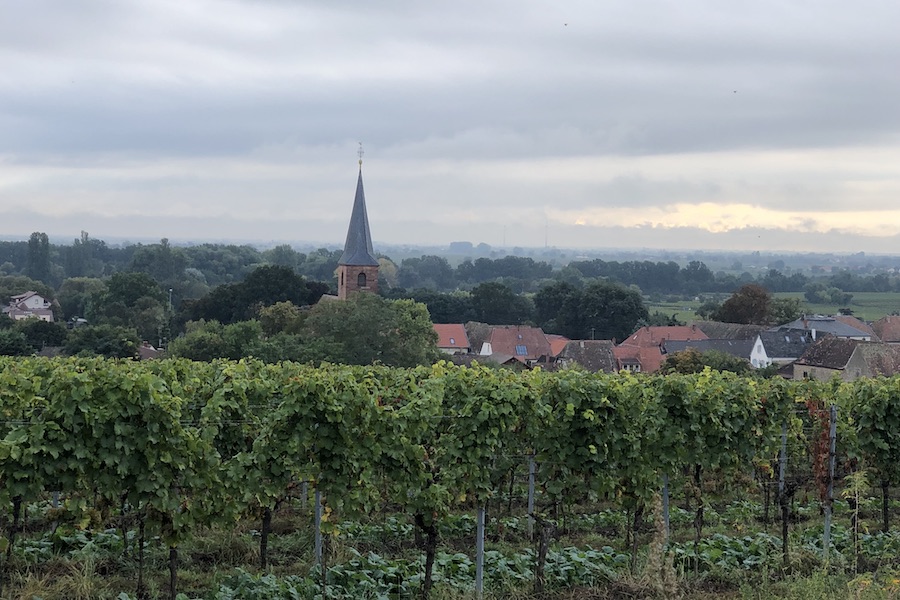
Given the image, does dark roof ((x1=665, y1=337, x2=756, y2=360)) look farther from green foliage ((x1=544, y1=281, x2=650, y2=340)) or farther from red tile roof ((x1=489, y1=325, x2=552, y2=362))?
green foliage ((x1=544, y1=281, x2=650, y2=340))

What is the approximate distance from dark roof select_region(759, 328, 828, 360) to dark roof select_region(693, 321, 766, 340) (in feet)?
8.70

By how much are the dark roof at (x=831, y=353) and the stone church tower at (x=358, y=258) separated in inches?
1328

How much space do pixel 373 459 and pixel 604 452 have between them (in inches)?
119

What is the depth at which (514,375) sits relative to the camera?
11.7m

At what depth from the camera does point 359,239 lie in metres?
70.9

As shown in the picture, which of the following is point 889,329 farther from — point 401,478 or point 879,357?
point 401,478

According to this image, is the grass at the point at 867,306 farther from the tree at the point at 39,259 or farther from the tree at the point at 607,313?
the tree at the point at 39,259

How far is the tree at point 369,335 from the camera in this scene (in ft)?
146

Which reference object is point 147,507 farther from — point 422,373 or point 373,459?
point 422,373

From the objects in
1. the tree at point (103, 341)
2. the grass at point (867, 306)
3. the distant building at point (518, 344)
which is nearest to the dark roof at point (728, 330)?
the distant building at point (518, 344)

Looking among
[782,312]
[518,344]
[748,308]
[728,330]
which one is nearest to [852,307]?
[782,312]

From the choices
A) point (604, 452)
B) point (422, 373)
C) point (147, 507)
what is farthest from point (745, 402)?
point (147, 507)

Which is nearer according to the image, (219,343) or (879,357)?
(219,343)

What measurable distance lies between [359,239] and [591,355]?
21.7 m
